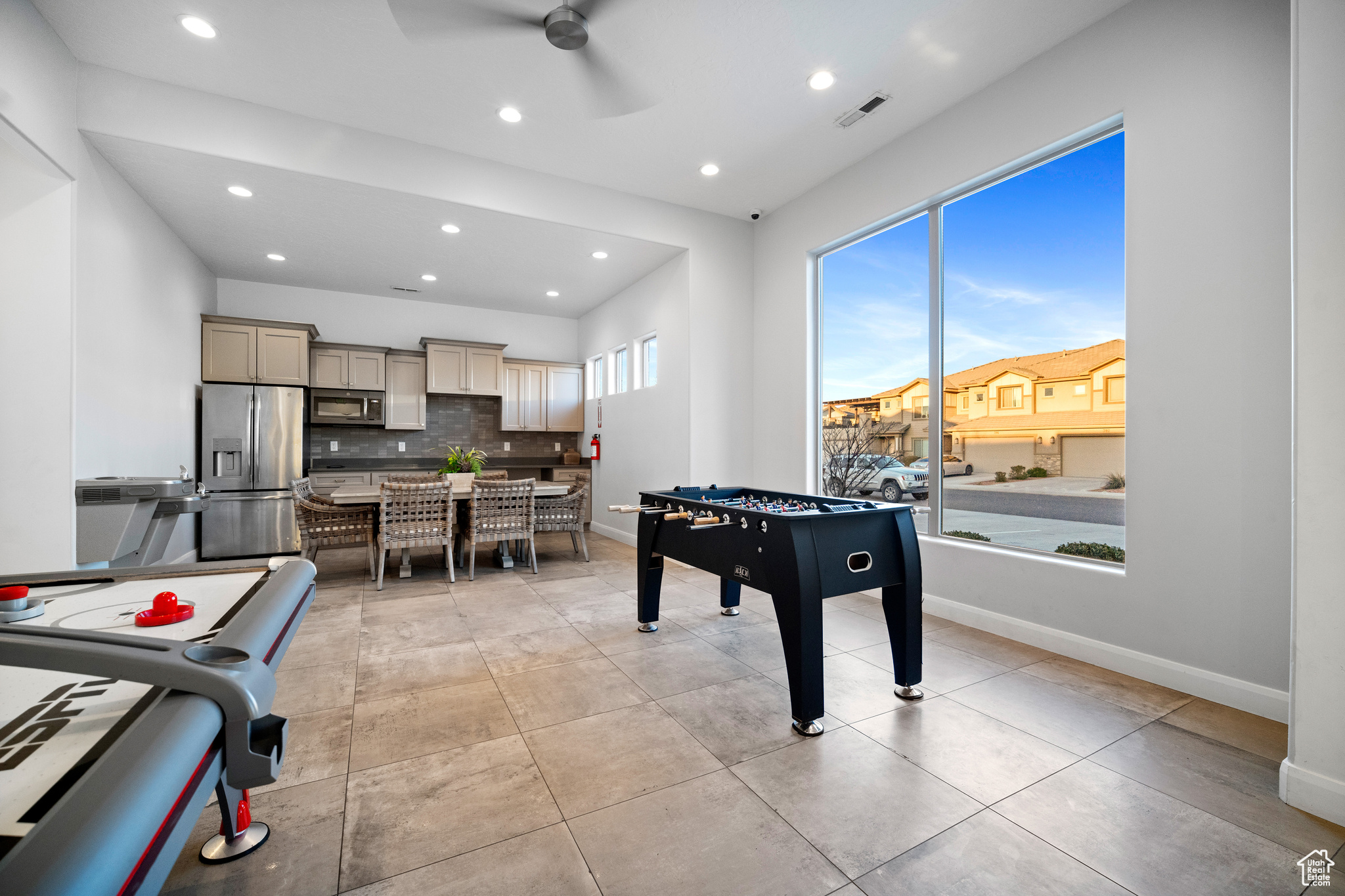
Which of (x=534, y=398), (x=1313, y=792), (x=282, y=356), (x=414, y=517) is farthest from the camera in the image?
(x=534, y=398)

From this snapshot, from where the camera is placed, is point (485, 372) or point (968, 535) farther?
point (485, 372)

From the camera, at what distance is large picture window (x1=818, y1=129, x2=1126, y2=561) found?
2996 mm

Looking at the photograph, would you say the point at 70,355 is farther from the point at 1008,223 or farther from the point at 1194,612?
the point at 1194,612

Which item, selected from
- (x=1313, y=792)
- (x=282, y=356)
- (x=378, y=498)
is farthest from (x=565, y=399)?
(x=1313, y=792)

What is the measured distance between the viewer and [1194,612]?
2.50m

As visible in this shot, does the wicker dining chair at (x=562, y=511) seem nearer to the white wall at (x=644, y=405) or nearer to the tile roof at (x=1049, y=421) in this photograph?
the white wall at (x=644, y=405)

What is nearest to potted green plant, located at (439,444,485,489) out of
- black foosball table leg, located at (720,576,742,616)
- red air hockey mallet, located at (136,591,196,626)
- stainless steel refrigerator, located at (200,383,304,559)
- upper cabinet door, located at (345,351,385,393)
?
upper cabinet door, located at (345,351,385,393)

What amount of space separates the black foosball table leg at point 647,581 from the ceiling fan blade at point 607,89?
82.1 inches

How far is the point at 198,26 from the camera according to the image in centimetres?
288

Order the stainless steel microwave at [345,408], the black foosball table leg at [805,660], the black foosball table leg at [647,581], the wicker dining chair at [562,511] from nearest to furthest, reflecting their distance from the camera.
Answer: the black foosball table leg at [805,660], the black foosball table leg at [647,581], the wicker dining chair at [562,511], the stainless steel microwave at [345,408]

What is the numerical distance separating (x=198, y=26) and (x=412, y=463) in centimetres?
499

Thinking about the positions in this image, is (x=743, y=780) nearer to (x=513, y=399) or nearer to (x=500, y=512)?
(x=500, y=512)

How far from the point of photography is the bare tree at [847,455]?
4352 millimetres

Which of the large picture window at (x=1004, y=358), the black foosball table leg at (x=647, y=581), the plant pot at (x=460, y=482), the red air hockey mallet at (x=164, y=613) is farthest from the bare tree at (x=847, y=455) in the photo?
the red air hockey mallet at (x=164, y=613)
